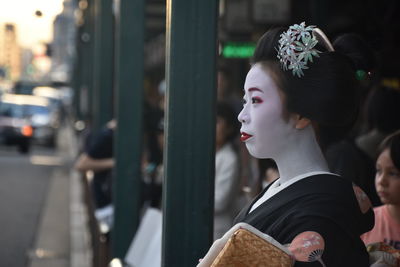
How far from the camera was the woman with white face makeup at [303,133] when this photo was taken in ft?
6.85

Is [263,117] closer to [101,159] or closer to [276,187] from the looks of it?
[276,187]

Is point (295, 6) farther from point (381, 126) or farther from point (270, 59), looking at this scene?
point (270, 59)

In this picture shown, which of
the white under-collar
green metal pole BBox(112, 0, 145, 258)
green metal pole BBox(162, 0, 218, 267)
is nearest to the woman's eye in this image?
the white under-collar

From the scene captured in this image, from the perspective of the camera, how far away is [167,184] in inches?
125

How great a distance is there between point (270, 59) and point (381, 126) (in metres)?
2.67

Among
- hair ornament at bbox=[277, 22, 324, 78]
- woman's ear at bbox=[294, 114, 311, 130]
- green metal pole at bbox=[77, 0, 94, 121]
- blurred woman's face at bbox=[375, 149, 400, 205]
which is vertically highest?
hair ornament at bbox=[277, 22, 324, 78]

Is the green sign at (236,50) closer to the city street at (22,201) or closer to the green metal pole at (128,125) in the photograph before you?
the city street at (22,201)

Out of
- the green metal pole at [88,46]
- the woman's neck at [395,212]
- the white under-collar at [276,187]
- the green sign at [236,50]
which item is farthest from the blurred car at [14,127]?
the white under-collar at [276,187]

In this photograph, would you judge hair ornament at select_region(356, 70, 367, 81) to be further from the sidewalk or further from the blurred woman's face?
the sidewalk

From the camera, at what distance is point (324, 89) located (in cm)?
219

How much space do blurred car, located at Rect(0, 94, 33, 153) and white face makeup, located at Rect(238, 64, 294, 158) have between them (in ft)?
87.9

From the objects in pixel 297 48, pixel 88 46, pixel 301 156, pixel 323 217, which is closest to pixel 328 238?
pixel 323 217

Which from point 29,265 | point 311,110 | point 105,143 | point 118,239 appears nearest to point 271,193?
point 311,110

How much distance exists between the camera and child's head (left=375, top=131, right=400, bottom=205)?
328cm
